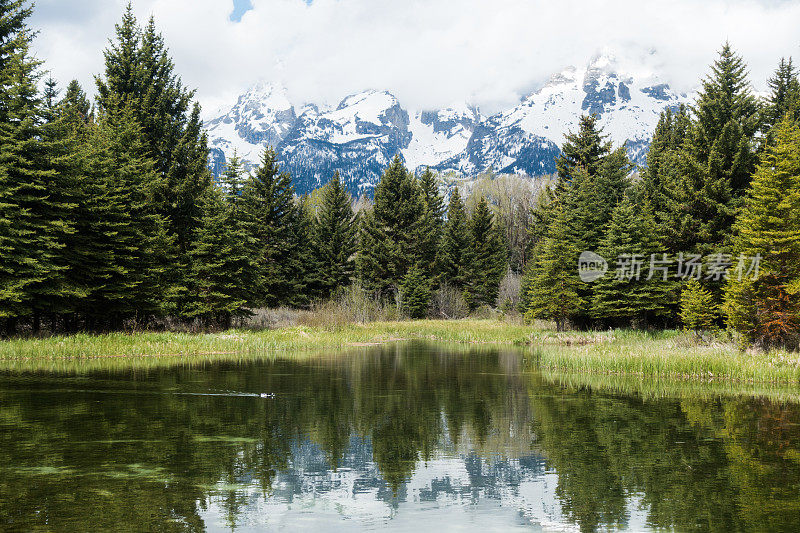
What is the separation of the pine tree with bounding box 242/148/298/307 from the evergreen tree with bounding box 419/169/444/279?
15179 millimetres

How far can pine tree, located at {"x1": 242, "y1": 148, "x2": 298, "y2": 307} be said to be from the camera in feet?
190

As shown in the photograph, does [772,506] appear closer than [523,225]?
Yes

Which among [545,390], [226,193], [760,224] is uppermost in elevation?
[226,193]

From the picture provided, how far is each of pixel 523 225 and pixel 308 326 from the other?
56.6 m

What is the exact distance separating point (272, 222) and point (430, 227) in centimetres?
1863

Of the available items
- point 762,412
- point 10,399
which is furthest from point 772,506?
point 10,399

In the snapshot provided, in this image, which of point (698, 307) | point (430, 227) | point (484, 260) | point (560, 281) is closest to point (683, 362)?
point (698, 307)

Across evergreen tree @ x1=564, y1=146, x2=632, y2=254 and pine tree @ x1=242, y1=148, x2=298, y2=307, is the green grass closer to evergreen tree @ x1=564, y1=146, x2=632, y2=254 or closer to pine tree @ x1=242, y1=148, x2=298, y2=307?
evergreen tree @ x1=564, y1=146, x2=632, y2=254

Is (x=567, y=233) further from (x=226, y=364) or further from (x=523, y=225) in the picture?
(x=523, y=225)

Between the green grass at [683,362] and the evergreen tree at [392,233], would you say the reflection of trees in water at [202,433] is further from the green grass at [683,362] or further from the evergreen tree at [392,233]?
the evergreen tree at [392,233]

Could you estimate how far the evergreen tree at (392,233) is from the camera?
215 ft

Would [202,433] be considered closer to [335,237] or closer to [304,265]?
[304,265]

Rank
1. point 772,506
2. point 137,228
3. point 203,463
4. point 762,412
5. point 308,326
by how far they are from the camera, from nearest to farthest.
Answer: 1. point 772,506
2. point 203,463
3. point 762,412
4. point 137,228
5. point 308,326

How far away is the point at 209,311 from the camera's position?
37.1m
